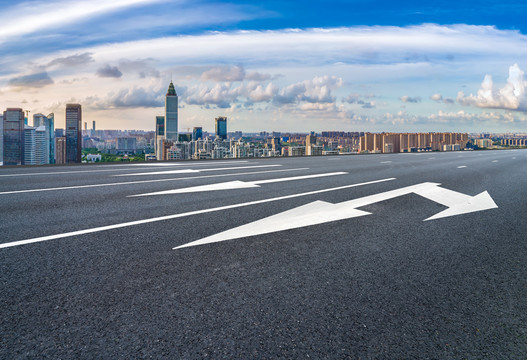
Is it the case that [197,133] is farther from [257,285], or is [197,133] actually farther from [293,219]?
[257,285]

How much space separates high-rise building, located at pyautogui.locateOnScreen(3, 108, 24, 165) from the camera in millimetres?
25170

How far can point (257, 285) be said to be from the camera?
2902 mm

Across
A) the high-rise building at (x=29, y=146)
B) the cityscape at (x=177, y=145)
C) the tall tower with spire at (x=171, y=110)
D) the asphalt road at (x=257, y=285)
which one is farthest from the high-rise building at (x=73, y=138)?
the tall tower with spire at (x=171, y=110)

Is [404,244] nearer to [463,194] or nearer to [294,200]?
[294,200]

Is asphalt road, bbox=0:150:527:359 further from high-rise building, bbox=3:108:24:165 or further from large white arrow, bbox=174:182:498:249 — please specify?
high-rise building, bbox=3:108:24:165

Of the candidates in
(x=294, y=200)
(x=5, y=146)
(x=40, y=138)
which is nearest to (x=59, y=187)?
(x=294, y=200)

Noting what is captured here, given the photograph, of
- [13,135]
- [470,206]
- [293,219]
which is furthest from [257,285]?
[13,135]

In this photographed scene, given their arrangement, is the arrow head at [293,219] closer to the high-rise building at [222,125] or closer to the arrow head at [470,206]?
the arrow head at [470,206]

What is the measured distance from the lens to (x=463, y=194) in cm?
820

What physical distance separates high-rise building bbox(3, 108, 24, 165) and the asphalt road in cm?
2219

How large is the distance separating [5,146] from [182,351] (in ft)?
105

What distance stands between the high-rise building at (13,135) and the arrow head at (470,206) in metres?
24.2

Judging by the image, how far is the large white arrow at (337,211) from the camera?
4.60 metres

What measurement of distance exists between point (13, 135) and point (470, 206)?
119 feet
